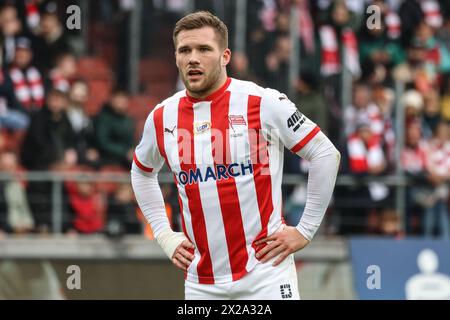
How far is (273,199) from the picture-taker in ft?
22.1

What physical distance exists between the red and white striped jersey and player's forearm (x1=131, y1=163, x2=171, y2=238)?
429mm

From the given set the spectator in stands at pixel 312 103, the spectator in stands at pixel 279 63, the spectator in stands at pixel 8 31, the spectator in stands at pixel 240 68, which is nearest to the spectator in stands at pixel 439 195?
the spectator in stands at pixel 312 103

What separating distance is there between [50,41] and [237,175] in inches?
320

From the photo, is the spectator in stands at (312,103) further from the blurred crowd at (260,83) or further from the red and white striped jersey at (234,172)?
the red and white striped jersey at (234,172)

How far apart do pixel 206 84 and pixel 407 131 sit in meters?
7.29

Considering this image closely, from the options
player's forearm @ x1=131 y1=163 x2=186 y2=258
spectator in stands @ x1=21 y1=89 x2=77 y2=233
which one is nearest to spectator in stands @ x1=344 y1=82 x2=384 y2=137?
spectator in stands @ x1=21 y1=89 x2=77 y2=233

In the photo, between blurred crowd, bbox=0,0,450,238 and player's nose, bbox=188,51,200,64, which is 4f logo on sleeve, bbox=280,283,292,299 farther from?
blurred crowd, bbox=0,0,450,238

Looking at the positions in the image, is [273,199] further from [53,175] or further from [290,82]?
[290,82]

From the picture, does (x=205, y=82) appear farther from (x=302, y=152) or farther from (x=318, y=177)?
(x=318, y=177)

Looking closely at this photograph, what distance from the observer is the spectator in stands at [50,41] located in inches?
557

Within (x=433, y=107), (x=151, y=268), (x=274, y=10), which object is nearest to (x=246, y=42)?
(x=274, y=10)

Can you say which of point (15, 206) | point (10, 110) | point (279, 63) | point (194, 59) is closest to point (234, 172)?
point (194, 59)

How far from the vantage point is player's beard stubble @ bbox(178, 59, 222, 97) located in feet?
21.9

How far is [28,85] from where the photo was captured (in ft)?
45.5
